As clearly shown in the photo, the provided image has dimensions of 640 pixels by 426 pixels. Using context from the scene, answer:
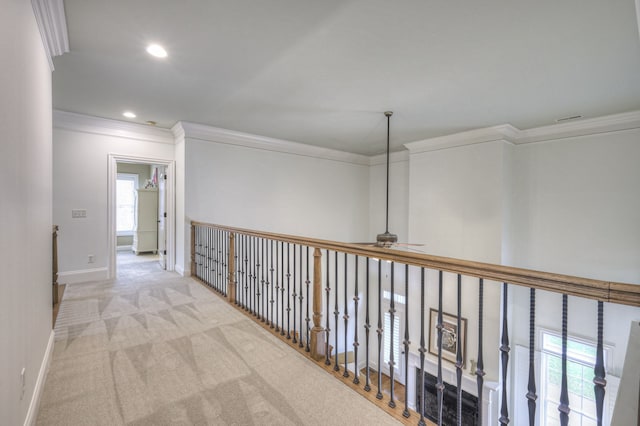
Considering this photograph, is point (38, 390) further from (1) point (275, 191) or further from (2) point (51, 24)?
(1) point (275, 191)

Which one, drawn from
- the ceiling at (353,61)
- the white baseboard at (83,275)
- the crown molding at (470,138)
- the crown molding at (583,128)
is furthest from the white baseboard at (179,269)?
the crown molding at (583,128)

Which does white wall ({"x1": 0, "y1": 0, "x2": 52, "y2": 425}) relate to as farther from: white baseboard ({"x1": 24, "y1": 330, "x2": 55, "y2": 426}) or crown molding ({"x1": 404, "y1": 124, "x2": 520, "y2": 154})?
crown molding ({"x1": 404, "y1": 124, "x2": 520, "y2": 154})

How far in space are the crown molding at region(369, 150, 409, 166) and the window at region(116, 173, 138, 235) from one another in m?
6.28

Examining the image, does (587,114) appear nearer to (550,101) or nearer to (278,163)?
(550,101)

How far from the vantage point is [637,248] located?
12.3 ft

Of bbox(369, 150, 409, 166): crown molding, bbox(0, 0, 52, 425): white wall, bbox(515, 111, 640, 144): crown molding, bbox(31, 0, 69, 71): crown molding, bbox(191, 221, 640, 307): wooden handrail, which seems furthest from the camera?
bbox(369, 150, 409, 166): crown molding

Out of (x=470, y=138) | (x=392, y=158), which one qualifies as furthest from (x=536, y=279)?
(x=392, y=158)

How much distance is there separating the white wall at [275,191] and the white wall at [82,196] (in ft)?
3.91

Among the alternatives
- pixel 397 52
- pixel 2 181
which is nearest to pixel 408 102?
pixel 397 52

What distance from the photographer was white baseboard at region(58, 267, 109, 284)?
13.9ft

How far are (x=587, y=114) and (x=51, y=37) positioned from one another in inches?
222

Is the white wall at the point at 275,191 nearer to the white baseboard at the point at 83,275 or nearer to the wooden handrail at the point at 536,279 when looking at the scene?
the white baseboard at the point at 83,275

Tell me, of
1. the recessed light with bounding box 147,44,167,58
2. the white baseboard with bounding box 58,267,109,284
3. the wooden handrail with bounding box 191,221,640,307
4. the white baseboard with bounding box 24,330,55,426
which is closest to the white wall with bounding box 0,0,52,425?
the white baseboard with bounding box 24,330,55,426

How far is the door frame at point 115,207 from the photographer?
4555 mm
